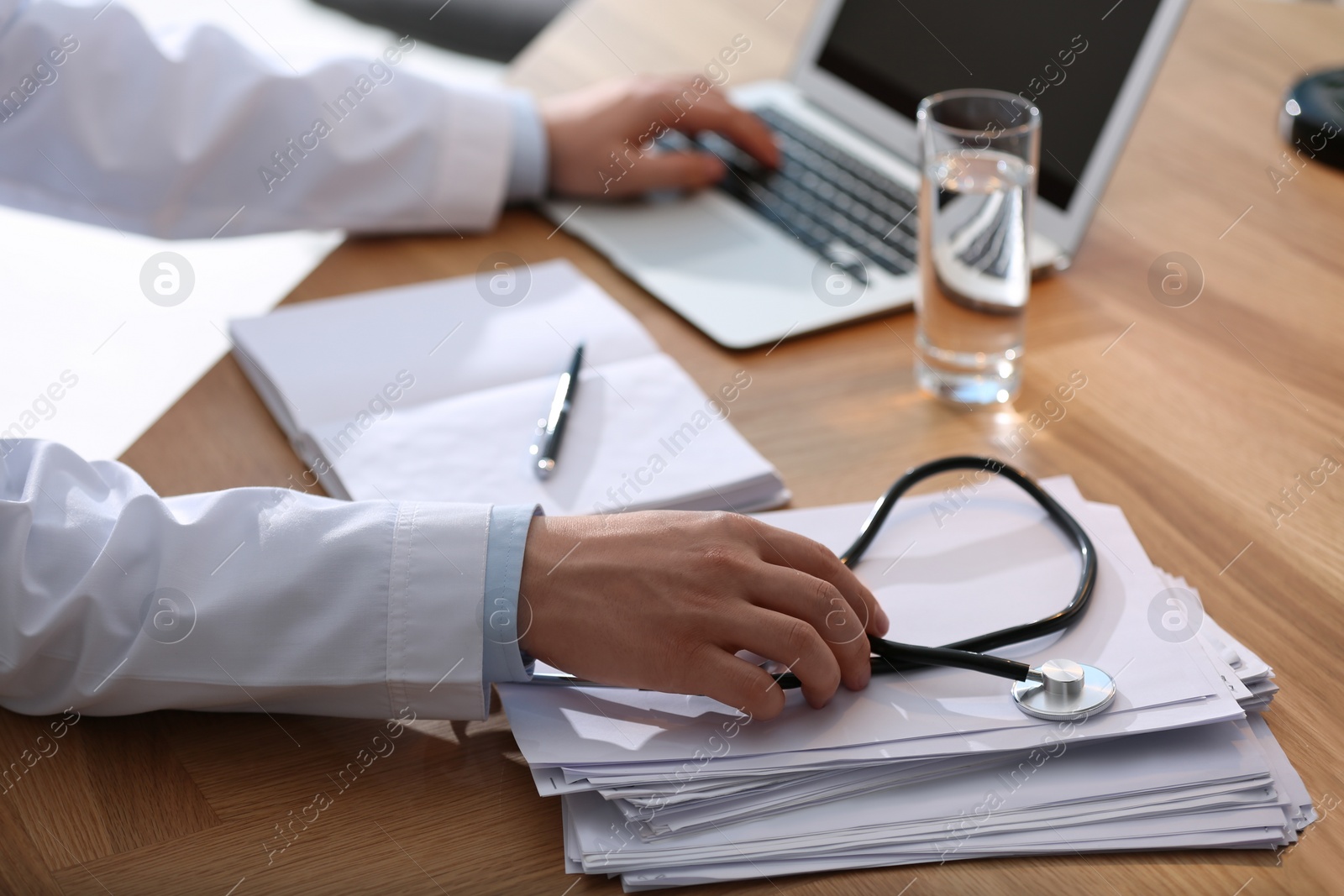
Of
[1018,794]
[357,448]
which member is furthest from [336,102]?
[1018,794]

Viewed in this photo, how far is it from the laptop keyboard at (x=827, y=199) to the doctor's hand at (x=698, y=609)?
500 millimetres

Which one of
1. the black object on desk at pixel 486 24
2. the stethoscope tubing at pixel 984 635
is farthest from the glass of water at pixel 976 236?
the black object on desk at pixel 486 24

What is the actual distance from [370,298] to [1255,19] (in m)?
1.35

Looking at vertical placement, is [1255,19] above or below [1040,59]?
below

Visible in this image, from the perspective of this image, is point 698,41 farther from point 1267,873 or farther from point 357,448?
point 1267,873

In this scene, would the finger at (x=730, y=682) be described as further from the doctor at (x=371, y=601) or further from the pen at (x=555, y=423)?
the pen at (x=555, y=423)

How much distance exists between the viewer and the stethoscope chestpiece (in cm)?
64

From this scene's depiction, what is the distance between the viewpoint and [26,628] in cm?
68

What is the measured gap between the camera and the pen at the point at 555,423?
2.84ft

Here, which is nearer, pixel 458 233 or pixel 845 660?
pixel 845 660

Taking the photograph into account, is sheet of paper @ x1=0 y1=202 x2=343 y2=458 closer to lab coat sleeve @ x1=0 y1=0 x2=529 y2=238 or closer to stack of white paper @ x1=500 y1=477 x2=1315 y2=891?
lab coat sleeve @ x1=0 y1=0 x2=529 y2=238

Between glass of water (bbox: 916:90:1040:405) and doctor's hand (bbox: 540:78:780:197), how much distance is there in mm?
369

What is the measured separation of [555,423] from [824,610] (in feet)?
1.03

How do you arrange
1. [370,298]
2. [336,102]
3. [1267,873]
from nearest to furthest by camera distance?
1. [1267,873]
2. [370,298]
3. [336,102]
